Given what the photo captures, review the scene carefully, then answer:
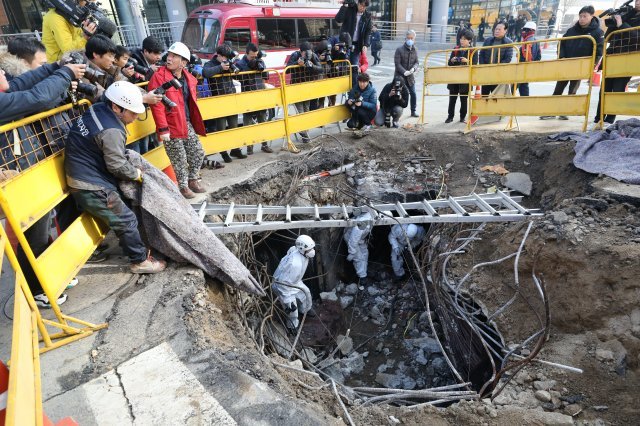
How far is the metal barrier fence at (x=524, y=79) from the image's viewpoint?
604 centimetres

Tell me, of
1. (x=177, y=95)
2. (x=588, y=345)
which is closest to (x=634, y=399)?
(x=588, y=345)

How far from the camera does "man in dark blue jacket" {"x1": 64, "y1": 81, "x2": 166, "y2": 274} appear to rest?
10.3ft

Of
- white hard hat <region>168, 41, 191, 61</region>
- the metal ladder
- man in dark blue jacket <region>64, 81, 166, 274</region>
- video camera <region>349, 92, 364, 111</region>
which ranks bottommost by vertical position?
the metal ladder

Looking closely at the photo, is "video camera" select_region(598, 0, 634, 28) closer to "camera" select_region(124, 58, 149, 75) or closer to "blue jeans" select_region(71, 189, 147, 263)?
"camera" select_region(124, 58, 149, 75)

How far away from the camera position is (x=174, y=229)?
3.48 metres

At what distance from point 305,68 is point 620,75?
5.07m

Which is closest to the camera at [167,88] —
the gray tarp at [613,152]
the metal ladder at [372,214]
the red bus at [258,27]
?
the metal ladder at [372,214]

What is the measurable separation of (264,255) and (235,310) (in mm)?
2309

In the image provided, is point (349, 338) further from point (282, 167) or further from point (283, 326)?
point (282, 167)

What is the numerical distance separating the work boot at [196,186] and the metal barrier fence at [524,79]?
16.2ft

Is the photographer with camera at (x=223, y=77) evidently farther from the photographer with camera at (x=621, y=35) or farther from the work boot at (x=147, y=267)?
the photographer with camera at (x=621, y=35)

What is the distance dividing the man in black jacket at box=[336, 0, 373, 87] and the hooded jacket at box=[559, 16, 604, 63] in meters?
3.58

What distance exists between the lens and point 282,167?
19.9 ft

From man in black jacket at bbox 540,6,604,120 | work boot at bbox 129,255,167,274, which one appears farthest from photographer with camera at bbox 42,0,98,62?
man in black jacket at bbox 540,6,604,120
